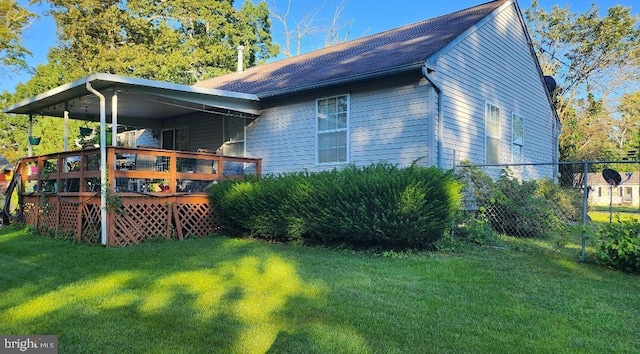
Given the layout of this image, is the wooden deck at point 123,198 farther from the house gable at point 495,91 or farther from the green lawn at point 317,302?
the house gable at point 495,91

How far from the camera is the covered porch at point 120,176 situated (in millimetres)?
7191

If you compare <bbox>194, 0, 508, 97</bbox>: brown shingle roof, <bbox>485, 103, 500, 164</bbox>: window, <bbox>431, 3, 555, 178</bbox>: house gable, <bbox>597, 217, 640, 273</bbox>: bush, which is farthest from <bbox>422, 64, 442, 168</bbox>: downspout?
<bbox>597, 217, 640, 273</bbox>: bush

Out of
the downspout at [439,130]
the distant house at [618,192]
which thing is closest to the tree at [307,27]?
the downspout at [439,130]

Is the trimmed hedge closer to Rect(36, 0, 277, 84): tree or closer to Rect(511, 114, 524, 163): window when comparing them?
Rect(511, 114, 524, 163): window

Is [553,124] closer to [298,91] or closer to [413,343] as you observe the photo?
[298,91]

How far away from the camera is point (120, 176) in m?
7.26

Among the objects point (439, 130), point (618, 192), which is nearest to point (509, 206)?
point (439, 130)

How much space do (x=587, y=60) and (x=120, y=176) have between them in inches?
1021

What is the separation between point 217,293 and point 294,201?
313 cm

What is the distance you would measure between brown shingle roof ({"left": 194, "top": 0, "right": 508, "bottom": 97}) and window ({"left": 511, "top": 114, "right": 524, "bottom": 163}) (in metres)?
2.89

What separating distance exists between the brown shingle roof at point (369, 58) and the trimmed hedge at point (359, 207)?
91.5 inches

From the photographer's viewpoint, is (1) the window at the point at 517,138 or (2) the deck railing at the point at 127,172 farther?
(1) the window at the point at 517,138

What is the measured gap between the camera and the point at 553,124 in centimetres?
1338

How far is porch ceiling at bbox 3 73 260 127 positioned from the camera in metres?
7.50
